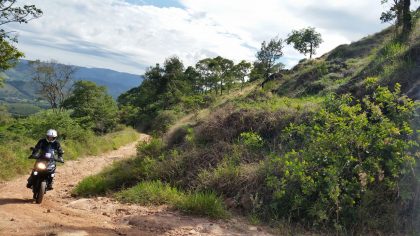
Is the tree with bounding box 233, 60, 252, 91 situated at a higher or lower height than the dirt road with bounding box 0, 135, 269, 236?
higher

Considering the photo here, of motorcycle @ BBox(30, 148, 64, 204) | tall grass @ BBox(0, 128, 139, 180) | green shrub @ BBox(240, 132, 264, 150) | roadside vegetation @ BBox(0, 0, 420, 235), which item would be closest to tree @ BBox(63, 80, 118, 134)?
tall grass @ BBox(0, 128, 139, 180)

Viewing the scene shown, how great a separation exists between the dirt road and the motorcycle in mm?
269

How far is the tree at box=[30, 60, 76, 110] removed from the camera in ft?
159

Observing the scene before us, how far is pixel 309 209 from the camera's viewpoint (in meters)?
7.88

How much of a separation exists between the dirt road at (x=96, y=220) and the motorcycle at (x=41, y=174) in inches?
10.6

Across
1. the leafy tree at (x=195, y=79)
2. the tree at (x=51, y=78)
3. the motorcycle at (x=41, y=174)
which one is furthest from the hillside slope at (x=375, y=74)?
the leafy tree at (x=195, y=79)

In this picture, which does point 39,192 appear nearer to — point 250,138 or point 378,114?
point 250,138

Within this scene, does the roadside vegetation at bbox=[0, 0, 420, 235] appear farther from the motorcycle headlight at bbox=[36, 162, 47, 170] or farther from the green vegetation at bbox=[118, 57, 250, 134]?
the green vegetation at bbox=[118, 57, 250, 134]

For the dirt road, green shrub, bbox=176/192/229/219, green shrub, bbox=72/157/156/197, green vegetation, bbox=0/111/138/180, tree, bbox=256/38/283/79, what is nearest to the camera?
the dirt road

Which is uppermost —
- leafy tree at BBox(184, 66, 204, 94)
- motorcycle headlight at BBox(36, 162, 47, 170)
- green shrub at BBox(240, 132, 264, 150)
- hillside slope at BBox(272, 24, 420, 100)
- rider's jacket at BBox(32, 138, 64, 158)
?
leafy tree at BBox(184, 66, 204, 94)

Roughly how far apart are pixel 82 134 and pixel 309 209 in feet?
51.7

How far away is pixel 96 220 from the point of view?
7.64 metres

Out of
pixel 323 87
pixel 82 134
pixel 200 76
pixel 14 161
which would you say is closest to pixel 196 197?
pixel 14 161

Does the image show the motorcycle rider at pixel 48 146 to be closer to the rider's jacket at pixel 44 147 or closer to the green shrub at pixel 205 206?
the rider's jacket at pixel 44 147
